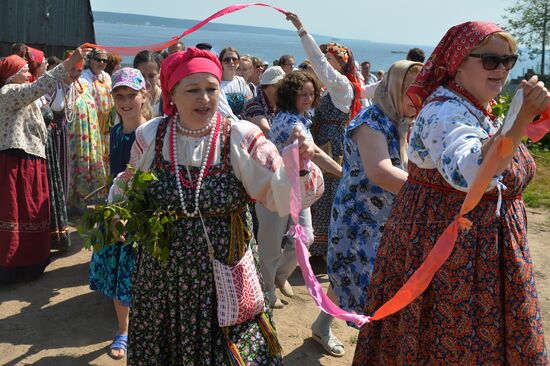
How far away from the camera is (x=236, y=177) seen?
2.81 metres

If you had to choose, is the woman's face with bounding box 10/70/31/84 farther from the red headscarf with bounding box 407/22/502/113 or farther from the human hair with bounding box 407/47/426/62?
the human hair with bounding box 407/47/426/62

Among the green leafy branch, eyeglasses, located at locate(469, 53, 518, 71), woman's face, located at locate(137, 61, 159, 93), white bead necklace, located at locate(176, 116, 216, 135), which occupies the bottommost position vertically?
the green leafy branch

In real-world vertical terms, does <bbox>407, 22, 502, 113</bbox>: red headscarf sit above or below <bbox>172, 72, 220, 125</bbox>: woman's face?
above

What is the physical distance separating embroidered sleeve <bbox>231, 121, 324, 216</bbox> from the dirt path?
72.3 inches

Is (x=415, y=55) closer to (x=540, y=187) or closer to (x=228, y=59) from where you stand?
(x=228, y=59)

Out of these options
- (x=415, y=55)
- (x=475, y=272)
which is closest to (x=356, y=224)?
(x=475, y=272)

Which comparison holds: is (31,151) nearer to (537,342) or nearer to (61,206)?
(61,206)

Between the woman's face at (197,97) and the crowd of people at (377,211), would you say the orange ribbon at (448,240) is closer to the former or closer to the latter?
the crowd of people at (377,211)

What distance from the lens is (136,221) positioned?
A: 2.78m

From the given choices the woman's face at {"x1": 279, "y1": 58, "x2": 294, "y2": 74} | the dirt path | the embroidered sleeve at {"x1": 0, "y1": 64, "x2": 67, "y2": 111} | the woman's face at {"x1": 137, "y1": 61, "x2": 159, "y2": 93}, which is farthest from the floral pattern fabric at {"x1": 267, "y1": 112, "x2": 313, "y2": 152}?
the woman's face at {"x1": 279, "y1": 58, "x2": 294, "y2": 74}

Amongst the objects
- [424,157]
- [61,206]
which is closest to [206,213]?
[424,157]

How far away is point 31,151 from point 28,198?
44 centimetres

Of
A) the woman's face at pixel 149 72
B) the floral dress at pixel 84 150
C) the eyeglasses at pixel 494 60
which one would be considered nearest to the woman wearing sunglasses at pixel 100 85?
the floral dress at pixel 84 150

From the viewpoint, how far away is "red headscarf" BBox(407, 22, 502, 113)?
251 cm
